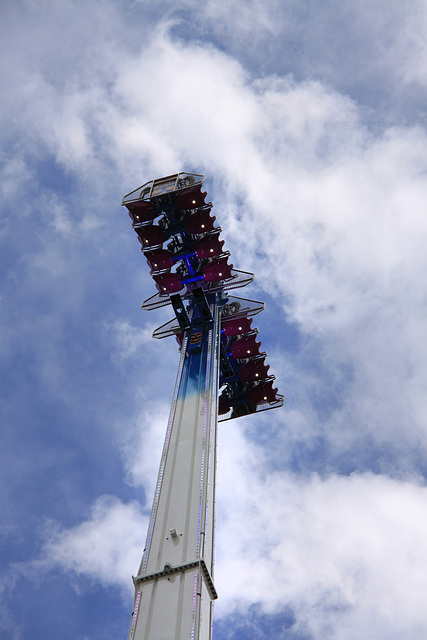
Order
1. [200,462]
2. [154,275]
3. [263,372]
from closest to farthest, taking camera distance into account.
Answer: [200,462] < [154,275] < [263,372]

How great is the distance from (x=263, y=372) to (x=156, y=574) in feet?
57.7

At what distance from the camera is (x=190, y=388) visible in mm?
28609

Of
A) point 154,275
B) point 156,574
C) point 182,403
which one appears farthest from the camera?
point 154,275

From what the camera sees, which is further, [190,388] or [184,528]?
[190,388]

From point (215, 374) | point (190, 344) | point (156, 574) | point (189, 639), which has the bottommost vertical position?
point (189, 639)

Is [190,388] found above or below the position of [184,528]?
above

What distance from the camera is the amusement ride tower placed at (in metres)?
19.7

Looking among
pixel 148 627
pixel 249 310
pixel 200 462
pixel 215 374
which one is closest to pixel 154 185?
pixel 249 310

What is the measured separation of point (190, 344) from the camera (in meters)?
31.7

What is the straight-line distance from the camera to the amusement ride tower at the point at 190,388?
19688 millimetres

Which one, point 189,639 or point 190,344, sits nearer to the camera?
point 189,639

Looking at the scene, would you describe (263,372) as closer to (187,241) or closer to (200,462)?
(187,241)

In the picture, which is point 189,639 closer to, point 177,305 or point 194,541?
point 194,541

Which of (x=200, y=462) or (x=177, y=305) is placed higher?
(x=177, y=305)
